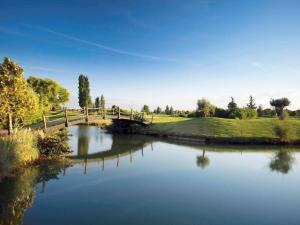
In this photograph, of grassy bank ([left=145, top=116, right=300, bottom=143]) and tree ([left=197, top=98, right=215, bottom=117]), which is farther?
tree ([left=197, top=98, right=215, bottom=117])

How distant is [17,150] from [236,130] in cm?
2867

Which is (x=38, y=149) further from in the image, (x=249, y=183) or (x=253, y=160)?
(x=253, y=160)

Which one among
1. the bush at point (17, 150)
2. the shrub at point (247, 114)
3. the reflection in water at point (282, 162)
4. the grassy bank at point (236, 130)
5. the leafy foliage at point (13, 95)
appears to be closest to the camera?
the bush at point (17, 150)

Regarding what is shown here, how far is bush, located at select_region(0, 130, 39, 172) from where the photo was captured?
16.1 metres

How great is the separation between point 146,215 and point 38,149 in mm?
12968

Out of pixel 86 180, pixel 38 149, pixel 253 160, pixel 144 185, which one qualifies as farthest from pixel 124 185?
pixel 253 160

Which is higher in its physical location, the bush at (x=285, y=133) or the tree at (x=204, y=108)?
the tree at (x=204, y=108)

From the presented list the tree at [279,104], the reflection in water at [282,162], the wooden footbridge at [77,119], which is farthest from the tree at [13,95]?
the tree at [279,104]

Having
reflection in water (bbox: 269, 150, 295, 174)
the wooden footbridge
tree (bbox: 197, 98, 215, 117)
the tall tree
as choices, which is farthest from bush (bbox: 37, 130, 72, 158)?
the tall tree

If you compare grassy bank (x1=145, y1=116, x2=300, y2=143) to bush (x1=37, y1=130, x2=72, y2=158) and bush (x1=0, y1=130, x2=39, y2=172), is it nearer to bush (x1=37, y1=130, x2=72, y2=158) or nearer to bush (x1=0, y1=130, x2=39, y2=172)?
bush (x1=37, y1=130, x2=72, y2=158)

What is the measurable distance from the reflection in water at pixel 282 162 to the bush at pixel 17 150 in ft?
58.6

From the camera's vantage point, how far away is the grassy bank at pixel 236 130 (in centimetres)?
3475

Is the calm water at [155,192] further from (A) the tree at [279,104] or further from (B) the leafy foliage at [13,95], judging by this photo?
(A) the tree at [279,104]

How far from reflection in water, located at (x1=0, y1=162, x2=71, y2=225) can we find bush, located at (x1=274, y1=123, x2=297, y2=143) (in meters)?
27.1
